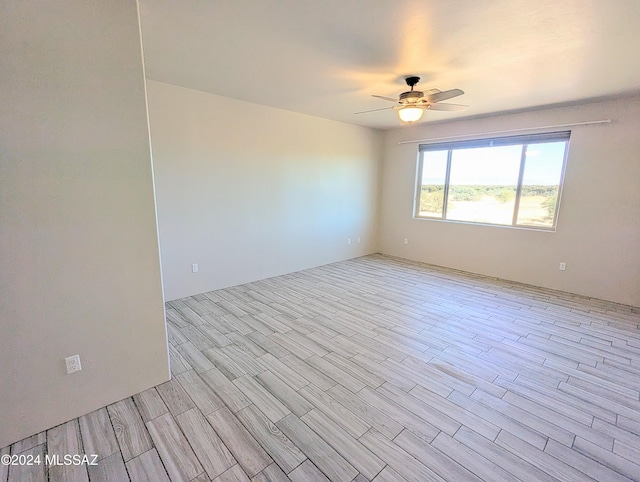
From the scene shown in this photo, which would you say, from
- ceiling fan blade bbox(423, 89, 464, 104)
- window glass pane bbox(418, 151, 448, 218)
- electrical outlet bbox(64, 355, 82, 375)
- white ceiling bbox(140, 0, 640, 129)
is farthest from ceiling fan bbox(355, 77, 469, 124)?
electrical outlet bbox(64, 355, 82, 375)

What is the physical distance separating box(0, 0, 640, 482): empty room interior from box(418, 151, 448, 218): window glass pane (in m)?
0.99

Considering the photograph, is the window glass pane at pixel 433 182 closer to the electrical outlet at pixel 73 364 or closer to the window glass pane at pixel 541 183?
the window glass pane at pixel 541 183

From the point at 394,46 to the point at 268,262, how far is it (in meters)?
3.28

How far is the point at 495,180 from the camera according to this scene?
4703 millimetres

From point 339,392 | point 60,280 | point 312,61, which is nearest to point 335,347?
point 339,392

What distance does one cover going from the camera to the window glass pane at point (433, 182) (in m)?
5.34

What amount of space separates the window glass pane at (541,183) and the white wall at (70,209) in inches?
197

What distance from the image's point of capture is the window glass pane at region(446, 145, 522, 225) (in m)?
4.54

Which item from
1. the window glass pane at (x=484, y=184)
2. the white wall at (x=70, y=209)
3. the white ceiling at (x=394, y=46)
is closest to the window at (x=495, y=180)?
the window glass pane at (x=484, y=184)

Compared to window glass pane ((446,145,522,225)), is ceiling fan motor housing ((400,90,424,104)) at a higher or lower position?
higher

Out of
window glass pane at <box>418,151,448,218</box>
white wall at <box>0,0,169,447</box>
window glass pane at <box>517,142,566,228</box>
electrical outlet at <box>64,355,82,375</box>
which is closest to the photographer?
white wall at <box>0,0,169,447</box>

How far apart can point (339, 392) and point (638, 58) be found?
143 inches

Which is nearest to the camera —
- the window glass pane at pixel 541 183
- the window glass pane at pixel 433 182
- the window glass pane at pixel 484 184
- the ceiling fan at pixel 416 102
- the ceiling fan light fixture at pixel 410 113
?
the ceiling fan at pixel 416 102

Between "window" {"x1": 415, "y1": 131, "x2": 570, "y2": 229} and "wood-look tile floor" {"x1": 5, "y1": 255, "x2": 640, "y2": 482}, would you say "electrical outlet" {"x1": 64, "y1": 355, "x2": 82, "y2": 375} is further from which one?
"window" {"x1": 415, "y1": 131, "x2": 570, "y2": 229}
